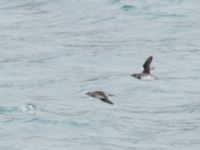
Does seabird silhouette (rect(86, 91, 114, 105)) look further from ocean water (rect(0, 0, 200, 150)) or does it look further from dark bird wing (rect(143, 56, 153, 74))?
dark bird wing (rect(143, 56, 153, 74))

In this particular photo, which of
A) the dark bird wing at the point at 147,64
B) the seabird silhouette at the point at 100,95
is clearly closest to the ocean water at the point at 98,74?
the seabird silhouette at the point at 100,95

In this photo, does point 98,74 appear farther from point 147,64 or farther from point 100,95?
point 100,95

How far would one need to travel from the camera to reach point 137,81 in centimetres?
2639

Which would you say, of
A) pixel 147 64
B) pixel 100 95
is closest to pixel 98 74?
pixel 147 64

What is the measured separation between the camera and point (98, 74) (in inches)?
1069

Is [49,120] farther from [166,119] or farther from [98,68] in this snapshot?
[98,68]

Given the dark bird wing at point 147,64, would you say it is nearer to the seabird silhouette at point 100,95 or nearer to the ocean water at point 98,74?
the ocean water at point 98,74

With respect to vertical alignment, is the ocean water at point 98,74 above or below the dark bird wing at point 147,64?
below

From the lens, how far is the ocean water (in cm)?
2136

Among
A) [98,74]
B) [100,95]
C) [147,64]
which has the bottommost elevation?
[98,74]

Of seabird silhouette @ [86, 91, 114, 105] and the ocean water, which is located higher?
seabird silhouette @ [86, 91, 114, 105]

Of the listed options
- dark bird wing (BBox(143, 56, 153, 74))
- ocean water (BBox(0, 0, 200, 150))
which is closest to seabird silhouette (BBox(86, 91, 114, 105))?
ocean water (BBox(0, 0, 200, 150))

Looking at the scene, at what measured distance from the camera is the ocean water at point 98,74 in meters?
21.4

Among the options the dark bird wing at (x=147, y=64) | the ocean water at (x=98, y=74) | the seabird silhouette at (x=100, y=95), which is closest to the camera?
the ocean water at (x=98, y=74)
